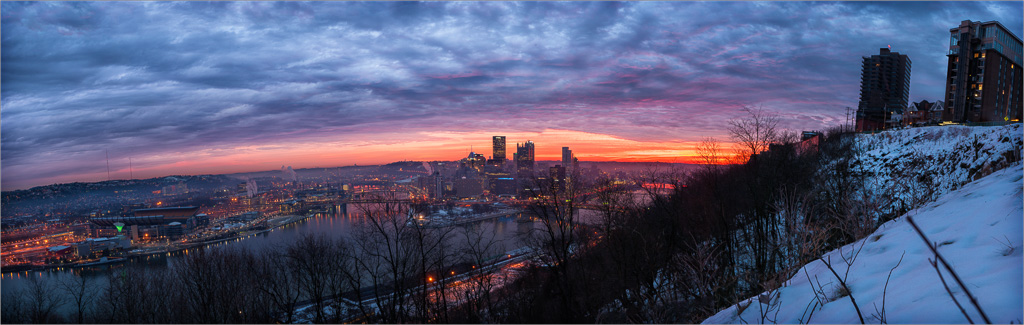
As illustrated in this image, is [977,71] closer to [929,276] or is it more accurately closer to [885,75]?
[929,276]

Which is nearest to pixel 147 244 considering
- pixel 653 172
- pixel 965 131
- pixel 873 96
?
pixel 653 172

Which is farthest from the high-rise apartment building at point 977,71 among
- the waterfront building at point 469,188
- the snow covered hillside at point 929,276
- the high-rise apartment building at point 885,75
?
the high-rise apartment building at point 885,75

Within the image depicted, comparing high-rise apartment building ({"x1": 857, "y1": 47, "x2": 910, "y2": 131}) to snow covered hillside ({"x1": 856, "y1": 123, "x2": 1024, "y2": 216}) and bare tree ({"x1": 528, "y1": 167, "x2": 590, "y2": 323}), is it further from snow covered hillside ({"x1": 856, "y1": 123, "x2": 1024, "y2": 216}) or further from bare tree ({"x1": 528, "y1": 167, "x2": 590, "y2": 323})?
bare tree ({"x1": 528, "y1": 167, "x2": 590, "y2": 323})

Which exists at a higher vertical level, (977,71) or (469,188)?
(977,71)

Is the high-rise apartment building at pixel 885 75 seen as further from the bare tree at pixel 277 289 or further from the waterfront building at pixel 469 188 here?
the bare tree at pixel 277 289

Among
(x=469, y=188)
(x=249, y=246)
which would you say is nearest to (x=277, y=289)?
(x=249, y=246)

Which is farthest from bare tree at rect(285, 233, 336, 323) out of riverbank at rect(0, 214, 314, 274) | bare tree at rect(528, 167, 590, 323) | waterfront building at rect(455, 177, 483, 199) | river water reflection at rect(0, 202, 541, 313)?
waterfront building at rect(455, 177, 483, 199)

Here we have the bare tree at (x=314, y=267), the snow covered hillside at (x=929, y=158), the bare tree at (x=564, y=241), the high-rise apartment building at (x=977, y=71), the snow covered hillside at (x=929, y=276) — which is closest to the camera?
the snow covered hillside at (x=929, y=276)
